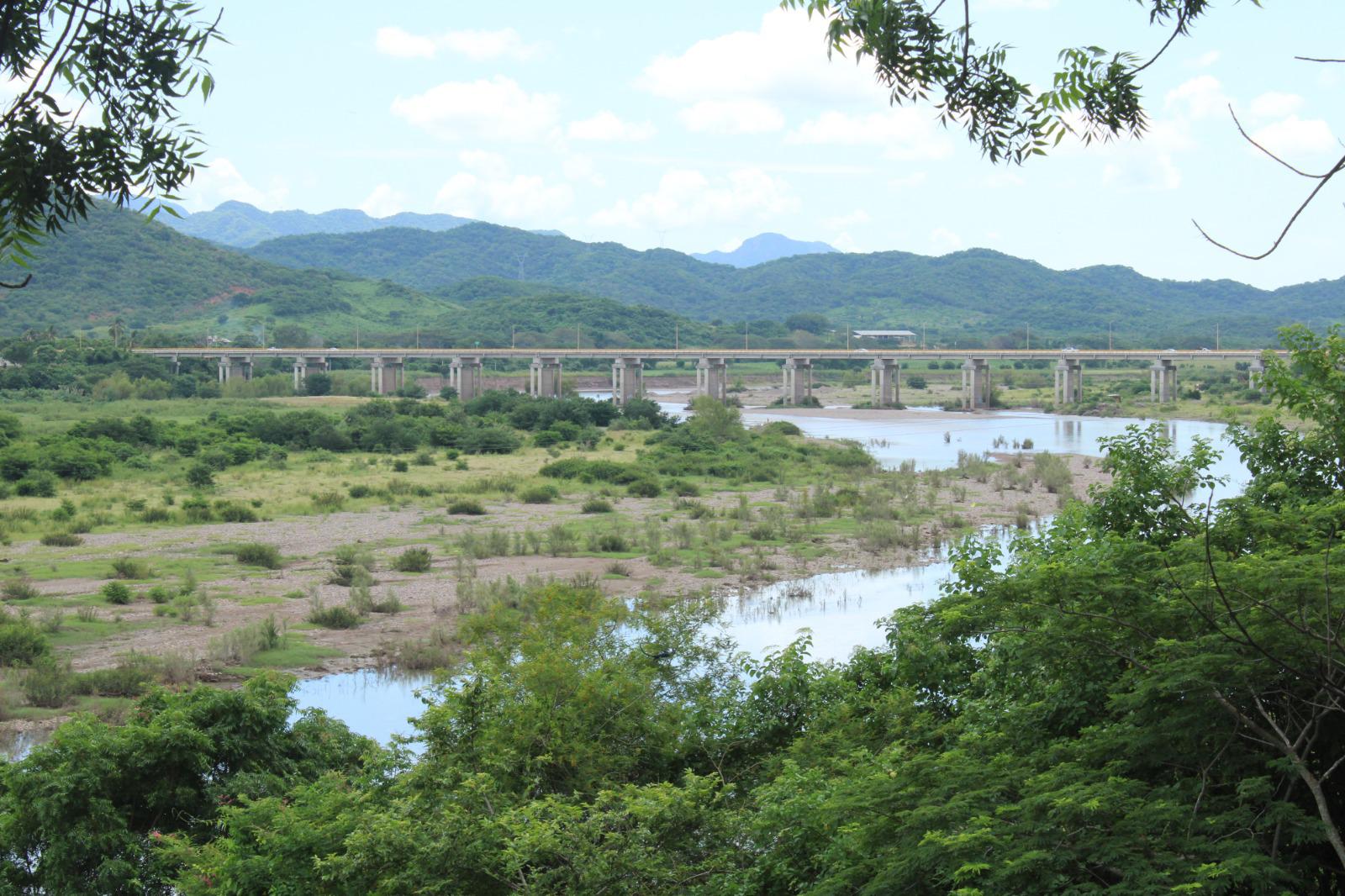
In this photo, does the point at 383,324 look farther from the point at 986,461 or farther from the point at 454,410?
the point at 986,461

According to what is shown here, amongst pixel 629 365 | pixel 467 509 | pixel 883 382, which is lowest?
pixel 467 509

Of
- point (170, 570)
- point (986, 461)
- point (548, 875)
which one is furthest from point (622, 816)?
point (986, 461)

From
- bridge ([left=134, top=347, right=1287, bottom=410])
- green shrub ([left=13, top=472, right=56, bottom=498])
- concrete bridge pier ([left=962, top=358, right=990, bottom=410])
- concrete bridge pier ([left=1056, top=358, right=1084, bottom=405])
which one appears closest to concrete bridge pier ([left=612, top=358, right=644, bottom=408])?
bridge ([left=134, top=347, right=1287, bottom=410])

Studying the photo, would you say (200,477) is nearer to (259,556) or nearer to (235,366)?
(259,556)

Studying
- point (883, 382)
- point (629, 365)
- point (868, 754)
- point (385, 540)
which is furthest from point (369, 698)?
point (629, 365)

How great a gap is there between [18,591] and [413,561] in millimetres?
7530

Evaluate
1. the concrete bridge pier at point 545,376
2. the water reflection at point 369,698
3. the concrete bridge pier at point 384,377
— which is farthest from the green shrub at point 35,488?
the concrete bridge pier at point 545,376

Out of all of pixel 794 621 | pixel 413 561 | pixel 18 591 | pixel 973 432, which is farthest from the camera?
pixel 973 432

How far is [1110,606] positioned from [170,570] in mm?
22340

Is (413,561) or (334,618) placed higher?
(413,561)

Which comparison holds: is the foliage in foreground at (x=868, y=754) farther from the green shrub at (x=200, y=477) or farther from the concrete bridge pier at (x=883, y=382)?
the concrete bridge pier at (x=883, y=382)

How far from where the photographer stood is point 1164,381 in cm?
8531

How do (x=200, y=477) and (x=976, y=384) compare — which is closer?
(x=200, y=477)

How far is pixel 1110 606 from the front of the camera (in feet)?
26.2
